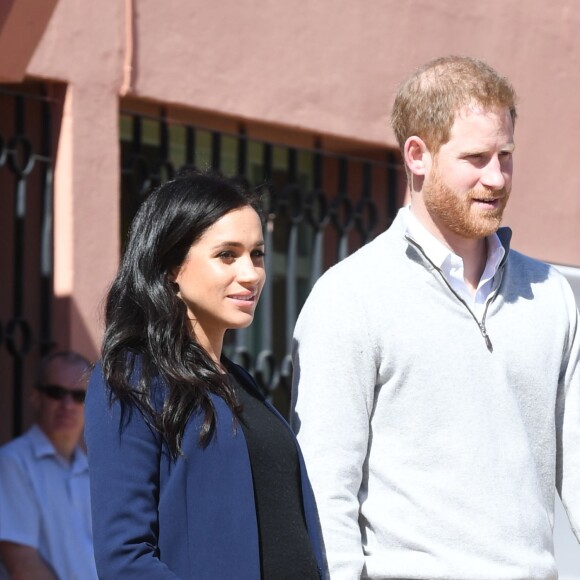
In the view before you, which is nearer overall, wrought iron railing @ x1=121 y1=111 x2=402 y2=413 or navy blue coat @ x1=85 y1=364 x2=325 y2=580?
navy blue coat @ x1=85 y1=364 x2=325 y2=580

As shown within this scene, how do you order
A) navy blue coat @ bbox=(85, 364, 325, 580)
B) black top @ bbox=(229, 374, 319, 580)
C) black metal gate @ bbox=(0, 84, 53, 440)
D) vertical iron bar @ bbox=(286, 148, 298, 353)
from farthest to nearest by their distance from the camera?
1. vertical iron bar @ bbox=(286, 148, 298, 353)
2. black metal gate @ bbox=(0, 84, 53, 440)
3. black top @ bbox=(229, 374, 319, 580)
4. navy blue coat @ bbox=(85, 364, 325, 580)

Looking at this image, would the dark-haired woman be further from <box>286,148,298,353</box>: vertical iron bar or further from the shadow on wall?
<box>286,148,298,353</box>: vertical iron bar

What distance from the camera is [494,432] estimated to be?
3.31m

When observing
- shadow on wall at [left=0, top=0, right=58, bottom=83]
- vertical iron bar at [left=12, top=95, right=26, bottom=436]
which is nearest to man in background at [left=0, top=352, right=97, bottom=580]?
vertical iron bar at [left=12, top=95, right=26, bottom=436]

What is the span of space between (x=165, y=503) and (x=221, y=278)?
510mm

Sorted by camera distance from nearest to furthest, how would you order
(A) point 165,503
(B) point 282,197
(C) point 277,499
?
(A) point 165,503
(C) point 277,499
(B) point 282,197

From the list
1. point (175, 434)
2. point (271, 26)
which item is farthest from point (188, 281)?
point (271, 26)

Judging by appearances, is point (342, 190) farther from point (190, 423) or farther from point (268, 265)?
point (190, 423)

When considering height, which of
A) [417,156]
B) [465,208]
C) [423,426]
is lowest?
[423,426]

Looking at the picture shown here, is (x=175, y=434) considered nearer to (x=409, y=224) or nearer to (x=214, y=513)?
(x=214, y=513)

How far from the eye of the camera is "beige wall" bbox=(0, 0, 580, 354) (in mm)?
6062

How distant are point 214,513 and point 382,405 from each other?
0.57 m

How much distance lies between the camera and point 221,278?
3125 mm

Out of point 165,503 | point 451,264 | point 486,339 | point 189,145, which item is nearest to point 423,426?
point 486,339
